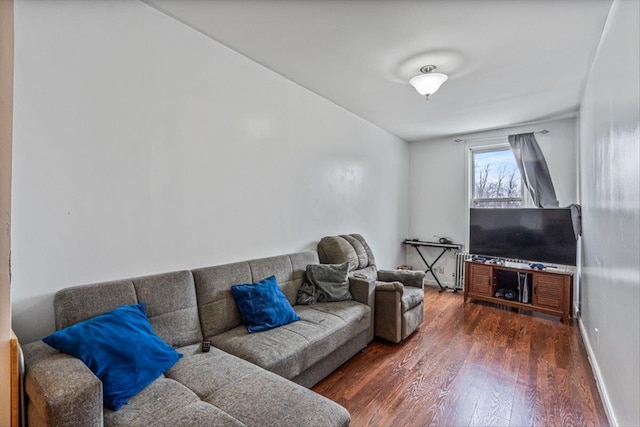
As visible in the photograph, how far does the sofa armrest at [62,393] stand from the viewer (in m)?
1.01

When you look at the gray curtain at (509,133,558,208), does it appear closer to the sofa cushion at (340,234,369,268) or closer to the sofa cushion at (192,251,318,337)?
the sofa cushion at (340,234,369,268)

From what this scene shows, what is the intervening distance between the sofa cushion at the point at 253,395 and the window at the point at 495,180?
4460 mm

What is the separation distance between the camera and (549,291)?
3.69 meters

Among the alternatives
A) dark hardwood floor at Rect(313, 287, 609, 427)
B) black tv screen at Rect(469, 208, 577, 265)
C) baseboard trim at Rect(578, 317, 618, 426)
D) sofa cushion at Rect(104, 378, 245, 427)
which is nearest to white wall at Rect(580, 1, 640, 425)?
baseboard trim at Rect(578, 317, 618, 426)

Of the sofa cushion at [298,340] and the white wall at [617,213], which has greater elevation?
the white wall at [617,213]

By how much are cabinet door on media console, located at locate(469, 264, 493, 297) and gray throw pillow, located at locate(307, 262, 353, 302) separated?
2.37 m

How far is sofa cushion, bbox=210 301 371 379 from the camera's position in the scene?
182cm

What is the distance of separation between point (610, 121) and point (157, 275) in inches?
122

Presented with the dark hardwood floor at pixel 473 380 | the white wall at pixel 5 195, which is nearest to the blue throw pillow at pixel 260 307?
the dark hardwood floor at pixel 473 380

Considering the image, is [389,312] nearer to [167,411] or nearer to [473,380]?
[473,380]

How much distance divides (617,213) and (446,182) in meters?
3.47

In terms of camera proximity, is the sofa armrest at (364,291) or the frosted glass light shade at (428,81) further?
the sofa armrest at (364,291)

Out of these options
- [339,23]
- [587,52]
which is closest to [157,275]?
[339,23]

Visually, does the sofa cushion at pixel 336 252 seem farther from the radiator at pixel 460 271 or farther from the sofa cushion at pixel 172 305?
the radiator at pixel 460 271
